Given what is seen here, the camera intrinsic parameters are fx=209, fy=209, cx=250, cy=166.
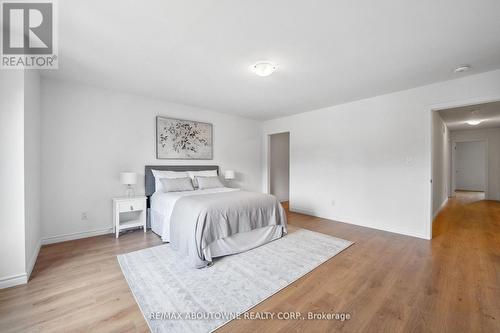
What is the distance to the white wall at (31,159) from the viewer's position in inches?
86.2

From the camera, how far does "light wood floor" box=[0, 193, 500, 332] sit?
1.57 meters

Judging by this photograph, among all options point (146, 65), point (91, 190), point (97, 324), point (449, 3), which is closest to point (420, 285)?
point (449, 3)

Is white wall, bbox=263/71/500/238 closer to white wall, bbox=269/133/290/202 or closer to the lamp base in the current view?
white wall, bbox=269/133/290/202

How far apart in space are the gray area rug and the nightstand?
857 millimetres

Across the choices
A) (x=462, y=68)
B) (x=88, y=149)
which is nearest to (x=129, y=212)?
(x=88, y=149)

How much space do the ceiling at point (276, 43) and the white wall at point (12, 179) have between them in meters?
0.76

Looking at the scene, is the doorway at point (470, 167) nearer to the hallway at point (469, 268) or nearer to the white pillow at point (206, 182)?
the hallway at point (469, 268)

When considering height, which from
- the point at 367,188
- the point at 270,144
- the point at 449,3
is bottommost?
the point at 367,188

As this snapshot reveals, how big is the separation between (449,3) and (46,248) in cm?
521

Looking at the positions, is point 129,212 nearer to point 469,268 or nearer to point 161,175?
point 161,175

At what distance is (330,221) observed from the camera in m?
4.44

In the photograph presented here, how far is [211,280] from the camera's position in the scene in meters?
2.15

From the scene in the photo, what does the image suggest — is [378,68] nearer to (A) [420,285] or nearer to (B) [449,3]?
(B) [449,3]

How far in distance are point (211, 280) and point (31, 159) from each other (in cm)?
253
